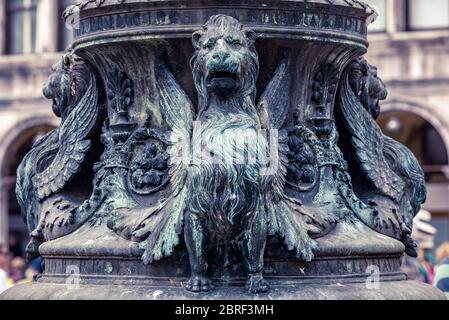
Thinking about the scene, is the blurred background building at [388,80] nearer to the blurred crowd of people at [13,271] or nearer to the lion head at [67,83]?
the blurred crowd of people at [13,271]

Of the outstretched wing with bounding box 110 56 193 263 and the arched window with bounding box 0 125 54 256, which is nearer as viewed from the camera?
the outstretched wing with bounding box 110 56 193 263

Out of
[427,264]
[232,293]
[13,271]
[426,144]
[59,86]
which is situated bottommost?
[13,271]

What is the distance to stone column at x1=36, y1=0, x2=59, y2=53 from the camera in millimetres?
36031

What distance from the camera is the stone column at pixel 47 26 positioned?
36.0 meters

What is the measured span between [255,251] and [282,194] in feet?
1.30

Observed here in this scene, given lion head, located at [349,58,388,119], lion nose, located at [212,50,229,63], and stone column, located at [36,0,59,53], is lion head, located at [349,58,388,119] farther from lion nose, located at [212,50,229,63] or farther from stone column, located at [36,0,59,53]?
stone column, located at [36,0,59,53]

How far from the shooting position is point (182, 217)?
6547 millimetres

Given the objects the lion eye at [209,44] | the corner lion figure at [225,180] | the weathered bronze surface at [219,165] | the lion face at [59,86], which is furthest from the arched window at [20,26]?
the lion eye at [209,44]

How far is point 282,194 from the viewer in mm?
6809

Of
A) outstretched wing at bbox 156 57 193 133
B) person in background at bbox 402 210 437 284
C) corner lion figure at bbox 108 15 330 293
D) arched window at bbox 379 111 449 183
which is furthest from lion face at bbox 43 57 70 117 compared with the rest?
arched window at bbox 379 111 449 183

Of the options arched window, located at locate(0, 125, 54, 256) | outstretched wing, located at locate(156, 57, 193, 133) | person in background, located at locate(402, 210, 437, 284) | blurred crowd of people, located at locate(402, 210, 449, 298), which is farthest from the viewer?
arched window, located at locate(0, 125, 54, 256)

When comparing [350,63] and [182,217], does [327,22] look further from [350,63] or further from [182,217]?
[182,217]

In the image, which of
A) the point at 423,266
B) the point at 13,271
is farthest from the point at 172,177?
the point at 13,271

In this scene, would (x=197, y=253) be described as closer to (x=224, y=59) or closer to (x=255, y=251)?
(x=255, y=251)
